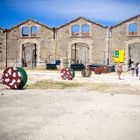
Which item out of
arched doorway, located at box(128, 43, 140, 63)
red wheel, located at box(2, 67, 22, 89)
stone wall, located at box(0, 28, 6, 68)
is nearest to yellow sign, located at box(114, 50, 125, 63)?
arched doorway, located at box(128, 43, 140, 63)

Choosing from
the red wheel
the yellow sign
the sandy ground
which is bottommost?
the sandy ground

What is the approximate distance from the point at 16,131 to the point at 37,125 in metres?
0.62

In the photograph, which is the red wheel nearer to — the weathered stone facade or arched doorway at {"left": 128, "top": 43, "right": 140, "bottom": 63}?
the weathered stone facade

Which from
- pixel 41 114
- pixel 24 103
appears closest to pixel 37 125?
pixel 41 114

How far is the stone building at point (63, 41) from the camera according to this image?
37.8 metres

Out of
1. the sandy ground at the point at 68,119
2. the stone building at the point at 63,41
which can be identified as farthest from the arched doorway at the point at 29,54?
the sandy ground at the point at 68,119

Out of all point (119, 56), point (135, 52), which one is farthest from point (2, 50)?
point (135, 52)

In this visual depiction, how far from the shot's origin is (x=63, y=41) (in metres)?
39.6

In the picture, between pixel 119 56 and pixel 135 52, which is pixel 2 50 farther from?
pixel 135 52

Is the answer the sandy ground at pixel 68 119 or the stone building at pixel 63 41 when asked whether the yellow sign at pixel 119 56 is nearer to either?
the stone building at pixel 63 41

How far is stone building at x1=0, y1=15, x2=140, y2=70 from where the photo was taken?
37781mm

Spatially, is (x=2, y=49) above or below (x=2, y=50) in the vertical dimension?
above

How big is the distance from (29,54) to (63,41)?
7056mm

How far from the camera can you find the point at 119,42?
37.8 m
